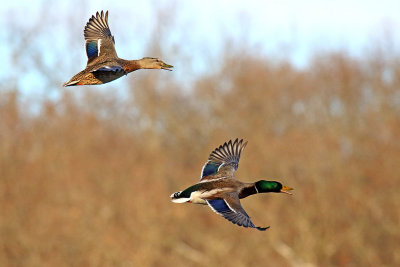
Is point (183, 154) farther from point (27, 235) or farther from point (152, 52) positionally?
point (27, 235)

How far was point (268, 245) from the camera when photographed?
47594 mm

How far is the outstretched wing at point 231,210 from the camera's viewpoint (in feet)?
31.6

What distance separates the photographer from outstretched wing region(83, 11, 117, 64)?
12.0 metres

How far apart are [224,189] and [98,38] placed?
11.0 ft

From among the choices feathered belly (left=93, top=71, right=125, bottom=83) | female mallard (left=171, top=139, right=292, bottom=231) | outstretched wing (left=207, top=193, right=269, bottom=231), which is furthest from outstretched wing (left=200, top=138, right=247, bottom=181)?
feathered belly (left=93, top=71, right=125, bottom=83)

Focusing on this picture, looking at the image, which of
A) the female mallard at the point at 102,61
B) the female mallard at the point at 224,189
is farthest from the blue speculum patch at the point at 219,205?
the female mallard at the point at 102,61

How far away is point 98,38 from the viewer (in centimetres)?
1248

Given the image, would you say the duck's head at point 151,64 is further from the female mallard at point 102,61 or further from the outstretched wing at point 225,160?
the outstretched wing at point 225,160

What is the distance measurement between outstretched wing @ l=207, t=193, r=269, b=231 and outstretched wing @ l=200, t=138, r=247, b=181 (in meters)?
1.25

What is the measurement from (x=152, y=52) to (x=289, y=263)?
2892 cm

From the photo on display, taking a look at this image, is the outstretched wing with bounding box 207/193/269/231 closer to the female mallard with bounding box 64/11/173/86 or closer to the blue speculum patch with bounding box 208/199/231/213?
the blue speculum patch with bounding box 208/199/231/213

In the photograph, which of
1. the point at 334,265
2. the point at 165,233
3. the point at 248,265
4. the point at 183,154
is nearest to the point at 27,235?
the point at 165,233

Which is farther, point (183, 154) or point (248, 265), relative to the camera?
point (183, 154)

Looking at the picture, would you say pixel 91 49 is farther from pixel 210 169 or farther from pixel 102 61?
pixel 210 169
